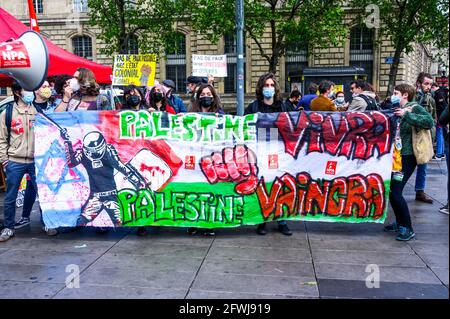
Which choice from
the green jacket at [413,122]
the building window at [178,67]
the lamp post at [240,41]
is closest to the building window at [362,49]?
the building window at [178,67]

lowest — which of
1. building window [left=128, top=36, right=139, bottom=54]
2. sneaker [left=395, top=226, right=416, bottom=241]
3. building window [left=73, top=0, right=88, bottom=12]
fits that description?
sneaker [left=395, top=226, right=416, bottom=241]

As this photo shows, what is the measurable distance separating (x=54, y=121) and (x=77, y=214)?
114 centimetres

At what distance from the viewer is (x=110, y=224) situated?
5312mm

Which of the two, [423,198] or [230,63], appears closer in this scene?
[423,198]

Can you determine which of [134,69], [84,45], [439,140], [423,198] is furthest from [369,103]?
[84,45]

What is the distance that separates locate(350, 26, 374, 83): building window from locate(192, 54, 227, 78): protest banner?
19.4 metres

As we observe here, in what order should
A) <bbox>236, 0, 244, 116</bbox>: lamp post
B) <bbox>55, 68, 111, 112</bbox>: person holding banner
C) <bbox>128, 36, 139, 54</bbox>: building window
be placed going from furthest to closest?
<bbox>128, 36, 139, 54</bbox>: building window → <bbox>236, 0, 244, 116</bbox>: lamp post → <bbox>55, 68, 111, 112</bbox>: person holding banner

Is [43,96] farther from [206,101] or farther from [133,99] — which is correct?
[206,101]

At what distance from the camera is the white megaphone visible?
4.31 metres

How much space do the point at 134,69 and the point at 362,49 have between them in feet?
70.5

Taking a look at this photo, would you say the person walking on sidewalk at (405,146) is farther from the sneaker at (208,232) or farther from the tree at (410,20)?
the tree at (410,20)

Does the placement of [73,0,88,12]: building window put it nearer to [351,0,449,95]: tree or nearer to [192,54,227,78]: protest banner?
[351,0,449,95]: tree

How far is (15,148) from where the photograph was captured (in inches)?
213

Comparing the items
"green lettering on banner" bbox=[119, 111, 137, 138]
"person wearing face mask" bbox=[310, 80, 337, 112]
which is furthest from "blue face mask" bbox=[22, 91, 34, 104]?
"person wearing face mask" bbox=[310, 80, 337, 112]
